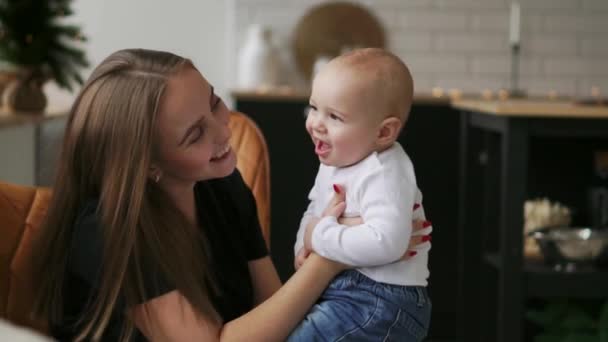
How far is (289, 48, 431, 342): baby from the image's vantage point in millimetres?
1461

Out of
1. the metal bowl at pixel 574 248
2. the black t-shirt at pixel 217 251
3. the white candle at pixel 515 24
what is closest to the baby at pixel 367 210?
the black t-shirt at pixel 217 251

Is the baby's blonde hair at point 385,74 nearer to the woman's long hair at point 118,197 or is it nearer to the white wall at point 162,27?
the woman's long hair at point 118,197

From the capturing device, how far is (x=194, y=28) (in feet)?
15.7

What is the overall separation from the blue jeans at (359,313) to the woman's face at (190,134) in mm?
250

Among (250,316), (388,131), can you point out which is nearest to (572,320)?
(388,131)

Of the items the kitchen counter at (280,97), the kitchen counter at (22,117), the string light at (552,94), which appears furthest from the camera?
the string light at (552,94)

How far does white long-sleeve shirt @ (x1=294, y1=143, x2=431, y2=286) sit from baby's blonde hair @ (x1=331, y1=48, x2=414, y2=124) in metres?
0.07

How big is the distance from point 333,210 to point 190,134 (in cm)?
25

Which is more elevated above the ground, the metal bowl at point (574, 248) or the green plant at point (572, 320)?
the metal bowl at point (574, 248)

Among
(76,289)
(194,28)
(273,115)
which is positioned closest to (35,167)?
(273,115)

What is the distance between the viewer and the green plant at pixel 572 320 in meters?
3.44

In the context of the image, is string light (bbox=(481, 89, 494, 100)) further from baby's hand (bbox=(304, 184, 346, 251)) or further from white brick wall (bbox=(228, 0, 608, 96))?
baby's hand (bbox=(304, 184, 346, 251))

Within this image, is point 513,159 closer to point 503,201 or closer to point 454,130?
point 503,201

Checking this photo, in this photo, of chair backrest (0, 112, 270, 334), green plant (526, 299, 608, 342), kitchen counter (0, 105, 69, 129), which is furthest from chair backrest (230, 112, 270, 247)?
green plant (526, 299, 608, 342)
